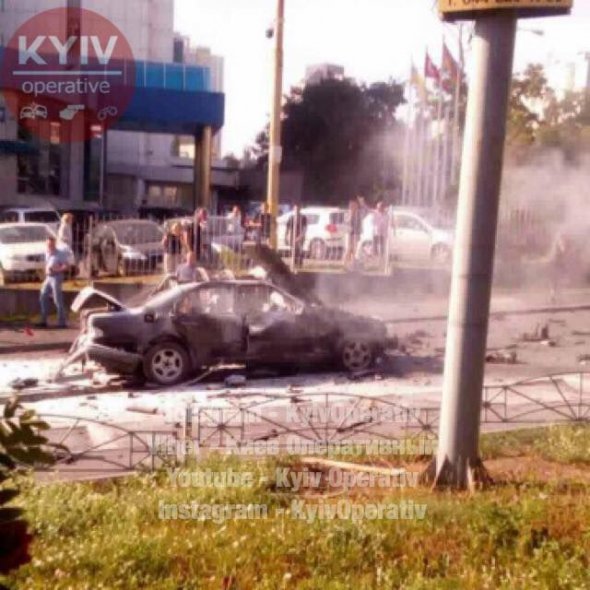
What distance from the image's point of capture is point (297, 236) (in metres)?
19.4

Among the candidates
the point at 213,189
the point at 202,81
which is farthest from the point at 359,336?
the point at 213,189

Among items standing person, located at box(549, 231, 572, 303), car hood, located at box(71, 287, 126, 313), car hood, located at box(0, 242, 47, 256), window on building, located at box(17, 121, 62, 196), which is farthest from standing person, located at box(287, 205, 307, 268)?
window on building, located at box(17, 121, 62, 196)

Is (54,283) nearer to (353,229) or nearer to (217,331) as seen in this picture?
(217,331)

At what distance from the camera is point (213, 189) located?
2031 inches

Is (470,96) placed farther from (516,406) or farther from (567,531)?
(516,406)

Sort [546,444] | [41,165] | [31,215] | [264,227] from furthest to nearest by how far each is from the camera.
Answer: [41,165] → [31,215] → [264,227] → [546,444]

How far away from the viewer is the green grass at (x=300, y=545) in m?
4.32

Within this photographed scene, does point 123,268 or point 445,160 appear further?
point 445,160

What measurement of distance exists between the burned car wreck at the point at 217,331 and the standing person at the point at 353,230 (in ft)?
25.6

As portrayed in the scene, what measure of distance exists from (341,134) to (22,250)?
2978cm

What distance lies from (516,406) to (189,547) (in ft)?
20.5

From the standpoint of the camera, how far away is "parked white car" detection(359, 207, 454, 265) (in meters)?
20.7

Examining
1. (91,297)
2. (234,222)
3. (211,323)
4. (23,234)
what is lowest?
(211,323)

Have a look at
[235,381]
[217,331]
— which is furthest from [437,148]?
[235,381]
